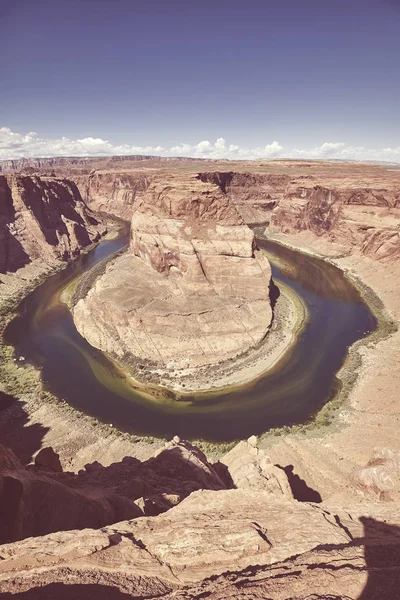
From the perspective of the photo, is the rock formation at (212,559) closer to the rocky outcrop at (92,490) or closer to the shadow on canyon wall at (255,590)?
the shadow on canyon wall at (255,590)

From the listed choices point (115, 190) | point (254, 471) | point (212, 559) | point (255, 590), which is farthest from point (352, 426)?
point (115, 190)

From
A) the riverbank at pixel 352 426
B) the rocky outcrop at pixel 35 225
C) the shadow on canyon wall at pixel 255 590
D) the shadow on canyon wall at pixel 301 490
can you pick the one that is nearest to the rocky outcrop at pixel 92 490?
the shadow on canyon wall at pixel 255 590

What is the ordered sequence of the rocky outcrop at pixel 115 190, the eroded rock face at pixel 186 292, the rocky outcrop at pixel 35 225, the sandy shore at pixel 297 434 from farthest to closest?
the rocky outcrop at pixel 115 190, the rocky outcrop at pixel 35 225, the eroded rock face at pixel 186 292, the sandy shore at pixel 297 434

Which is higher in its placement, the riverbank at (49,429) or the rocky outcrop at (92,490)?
the rocky outcrop at (92,490)

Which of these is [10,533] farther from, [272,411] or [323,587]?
[272,411]

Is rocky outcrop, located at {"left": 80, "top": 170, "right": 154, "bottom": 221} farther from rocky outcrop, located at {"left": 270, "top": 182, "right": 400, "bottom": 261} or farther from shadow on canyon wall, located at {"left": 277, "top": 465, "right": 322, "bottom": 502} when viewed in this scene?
shadow on canyon wall, located at {"left": 277, "top": 465, "right": 322, "bottom": 502}

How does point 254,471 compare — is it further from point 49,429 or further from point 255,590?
point 49,429

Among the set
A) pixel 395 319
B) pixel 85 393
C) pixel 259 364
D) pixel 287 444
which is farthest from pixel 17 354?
pixel 395 319
